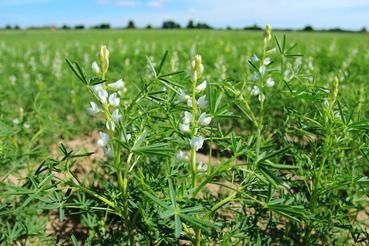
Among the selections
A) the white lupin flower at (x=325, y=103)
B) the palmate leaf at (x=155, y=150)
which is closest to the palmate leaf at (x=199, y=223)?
the palmate leaf at (x=155, y=150)

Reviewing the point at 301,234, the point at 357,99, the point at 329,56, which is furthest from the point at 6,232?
the point at 329,56

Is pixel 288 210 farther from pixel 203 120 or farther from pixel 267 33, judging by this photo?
pixel 267 33

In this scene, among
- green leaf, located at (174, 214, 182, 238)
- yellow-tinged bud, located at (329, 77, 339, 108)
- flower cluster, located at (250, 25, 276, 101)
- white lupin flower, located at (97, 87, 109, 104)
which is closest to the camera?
green leaf, located at (174, 214, 182, 238)

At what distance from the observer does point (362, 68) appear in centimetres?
819

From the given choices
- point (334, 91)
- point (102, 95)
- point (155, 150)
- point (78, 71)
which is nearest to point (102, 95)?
point (102, 95)

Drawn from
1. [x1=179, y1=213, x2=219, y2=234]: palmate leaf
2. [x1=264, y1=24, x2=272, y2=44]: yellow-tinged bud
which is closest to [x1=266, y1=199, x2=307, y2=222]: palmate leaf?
[x1=179, y1=213, x2=219, y2=234]: palmate leaf

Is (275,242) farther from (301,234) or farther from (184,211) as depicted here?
(184,211)

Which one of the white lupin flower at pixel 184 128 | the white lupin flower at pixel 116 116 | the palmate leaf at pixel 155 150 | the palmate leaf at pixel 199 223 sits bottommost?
the palmate leaf at pixel 199 223

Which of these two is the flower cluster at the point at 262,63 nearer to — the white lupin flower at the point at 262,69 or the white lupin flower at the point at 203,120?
the white lupin flower at the point at 262,69

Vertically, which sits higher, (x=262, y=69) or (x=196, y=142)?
(x=262, y=69)

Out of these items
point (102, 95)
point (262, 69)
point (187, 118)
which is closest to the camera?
point (102, 95)

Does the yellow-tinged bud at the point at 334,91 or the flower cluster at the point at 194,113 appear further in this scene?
the yellow-tinged bud at the point at 334,91

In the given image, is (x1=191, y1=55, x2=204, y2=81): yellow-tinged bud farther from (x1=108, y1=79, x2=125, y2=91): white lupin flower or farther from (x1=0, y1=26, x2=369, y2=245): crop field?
(x1=108, y1=79, x2=125, y2=91): white lupin flower

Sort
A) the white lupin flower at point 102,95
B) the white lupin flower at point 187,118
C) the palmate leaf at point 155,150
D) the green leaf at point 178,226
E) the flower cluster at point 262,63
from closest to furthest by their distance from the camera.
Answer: the green leaf at point 178,226, the palmate leaf at point 155,150, the white lupin flower at point 102,95, the white lupin flower at point 187,118, the flower cluster at point 262,63
